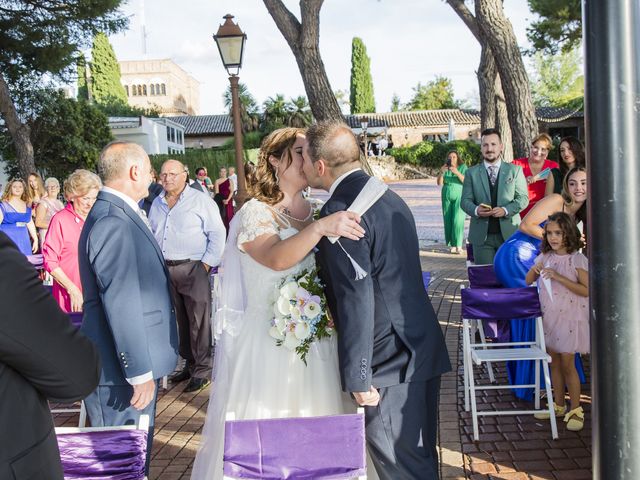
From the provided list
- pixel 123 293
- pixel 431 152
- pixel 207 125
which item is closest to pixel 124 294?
pixel 123 293

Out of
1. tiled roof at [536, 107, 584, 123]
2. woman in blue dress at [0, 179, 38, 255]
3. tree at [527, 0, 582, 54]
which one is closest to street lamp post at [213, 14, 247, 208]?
woman in blue dress at [0, 179, 38, 255]

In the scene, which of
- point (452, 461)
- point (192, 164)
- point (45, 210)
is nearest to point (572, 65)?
point (192, 164)

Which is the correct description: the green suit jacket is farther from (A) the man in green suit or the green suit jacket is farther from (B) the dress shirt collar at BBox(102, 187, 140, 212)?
(B) the dress shirt collar at BBox(102, 187, 140, 212)

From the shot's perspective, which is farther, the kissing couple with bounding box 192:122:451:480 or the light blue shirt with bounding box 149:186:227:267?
the light blue shirt with bounding box 149:186:227:267

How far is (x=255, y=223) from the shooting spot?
3246mm

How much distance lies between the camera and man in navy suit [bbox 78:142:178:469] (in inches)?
116

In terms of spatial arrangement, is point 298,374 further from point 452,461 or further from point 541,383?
point 541,383

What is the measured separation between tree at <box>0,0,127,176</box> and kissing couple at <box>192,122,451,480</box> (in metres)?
17.3

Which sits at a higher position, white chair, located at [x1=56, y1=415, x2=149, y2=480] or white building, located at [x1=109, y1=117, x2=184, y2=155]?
white building, located at [x1=109, y1=117, x2=184, y2=155]

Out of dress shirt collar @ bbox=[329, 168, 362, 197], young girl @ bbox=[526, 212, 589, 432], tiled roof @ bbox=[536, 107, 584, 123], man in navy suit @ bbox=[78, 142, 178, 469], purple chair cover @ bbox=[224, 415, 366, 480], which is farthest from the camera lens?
tiled roof @ bbox=[536, 107, 584, 123]

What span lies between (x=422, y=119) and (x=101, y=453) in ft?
211

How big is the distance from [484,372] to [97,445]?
4362 mm

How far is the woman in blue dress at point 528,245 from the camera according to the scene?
203 inches

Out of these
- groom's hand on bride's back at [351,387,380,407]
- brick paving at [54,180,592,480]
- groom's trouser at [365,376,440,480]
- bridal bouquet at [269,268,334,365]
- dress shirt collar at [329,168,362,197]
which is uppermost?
dress shirt collar at [329,168,362,197]
